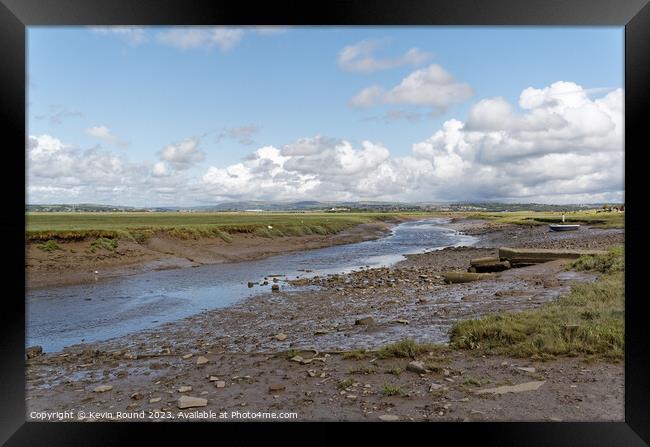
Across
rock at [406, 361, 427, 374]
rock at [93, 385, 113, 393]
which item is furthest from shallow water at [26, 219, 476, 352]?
rock at [406, 361, 427, 374]

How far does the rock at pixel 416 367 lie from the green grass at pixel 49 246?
1807 cm

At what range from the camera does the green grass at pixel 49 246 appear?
672 inches

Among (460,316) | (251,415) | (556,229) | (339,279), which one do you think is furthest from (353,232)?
(251,415)

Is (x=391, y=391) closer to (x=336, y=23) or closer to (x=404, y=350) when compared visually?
(x=404, y=350)

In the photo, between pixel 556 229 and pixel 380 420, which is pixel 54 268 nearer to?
pixel 380 420

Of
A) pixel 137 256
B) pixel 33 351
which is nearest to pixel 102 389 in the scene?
pixel 33 351

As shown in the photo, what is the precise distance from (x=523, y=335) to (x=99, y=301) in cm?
1205

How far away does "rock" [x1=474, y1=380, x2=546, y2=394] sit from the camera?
443 cm

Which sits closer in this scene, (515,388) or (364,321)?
(515,388)

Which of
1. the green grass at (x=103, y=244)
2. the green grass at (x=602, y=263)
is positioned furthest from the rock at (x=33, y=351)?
the green grass at (x=602, y=263)

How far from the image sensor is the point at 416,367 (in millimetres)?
5066

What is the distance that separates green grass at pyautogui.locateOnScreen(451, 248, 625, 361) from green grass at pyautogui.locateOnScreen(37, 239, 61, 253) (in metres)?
18.0

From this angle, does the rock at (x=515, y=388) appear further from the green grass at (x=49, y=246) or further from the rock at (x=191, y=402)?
the green grass at (x=49, y=246)

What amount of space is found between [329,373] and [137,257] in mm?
17513
